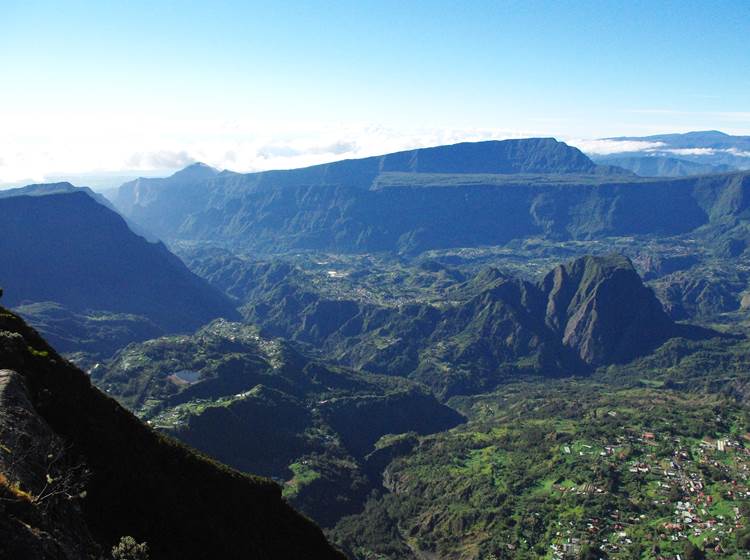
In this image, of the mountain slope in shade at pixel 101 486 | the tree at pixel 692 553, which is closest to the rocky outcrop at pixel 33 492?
the mountain slope in shade at pixel 101 486

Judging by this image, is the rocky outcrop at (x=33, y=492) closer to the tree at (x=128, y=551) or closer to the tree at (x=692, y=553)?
the tree at (x=128, y=551)

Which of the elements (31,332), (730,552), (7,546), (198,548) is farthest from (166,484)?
(730,552)

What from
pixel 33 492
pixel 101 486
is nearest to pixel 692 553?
pixel 101 486

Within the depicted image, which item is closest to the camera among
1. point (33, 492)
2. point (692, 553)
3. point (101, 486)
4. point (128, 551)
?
point (33, 492)

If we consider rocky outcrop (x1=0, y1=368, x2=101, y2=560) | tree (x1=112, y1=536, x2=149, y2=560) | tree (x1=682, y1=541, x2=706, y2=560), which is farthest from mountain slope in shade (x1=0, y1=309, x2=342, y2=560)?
tree (x1=682, y1=541, x2=706, y2=560)

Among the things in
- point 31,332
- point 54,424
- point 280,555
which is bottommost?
point 280,555

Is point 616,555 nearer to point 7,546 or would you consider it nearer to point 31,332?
point 31,332

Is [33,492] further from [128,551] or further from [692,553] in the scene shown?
[692,553]

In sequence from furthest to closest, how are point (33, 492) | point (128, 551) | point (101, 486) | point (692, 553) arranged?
1. point (692, 553)
2. point (101, 486)
3. point (128, 551)
4. point (33, 492)
